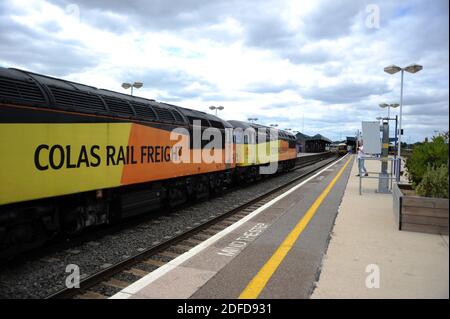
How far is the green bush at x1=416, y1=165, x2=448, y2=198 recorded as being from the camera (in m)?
6.87

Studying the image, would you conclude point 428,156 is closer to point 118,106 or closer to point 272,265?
point 272,265

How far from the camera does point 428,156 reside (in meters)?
8.45

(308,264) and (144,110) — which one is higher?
(144,110)

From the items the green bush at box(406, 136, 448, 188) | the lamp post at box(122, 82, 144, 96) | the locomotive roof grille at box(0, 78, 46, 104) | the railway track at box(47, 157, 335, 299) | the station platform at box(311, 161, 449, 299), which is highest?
the lamp post at box(122, 82, 144, 96)

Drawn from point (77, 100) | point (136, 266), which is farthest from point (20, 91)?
point (136, 266)

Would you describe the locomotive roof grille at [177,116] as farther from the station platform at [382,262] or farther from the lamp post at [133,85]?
the lamp post at [133,85]

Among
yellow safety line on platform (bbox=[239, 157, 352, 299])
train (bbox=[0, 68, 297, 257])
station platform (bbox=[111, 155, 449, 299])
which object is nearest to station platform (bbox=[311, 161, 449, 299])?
station platform (bbox=[111, 155, 449, 299])

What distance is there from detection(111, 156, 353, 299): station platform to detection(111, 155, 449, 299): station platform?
0.01m

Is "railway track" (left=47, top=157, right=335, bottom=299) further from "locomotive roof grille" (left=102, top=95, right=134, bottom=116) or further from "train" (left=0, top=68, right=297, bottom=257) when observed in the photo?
"locomotive roof grille" (left=102, top=95, right=134, bottom=116)

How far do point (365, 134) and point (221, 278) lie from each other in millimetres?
9771

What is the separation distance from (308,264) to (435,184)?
11.6 ft
